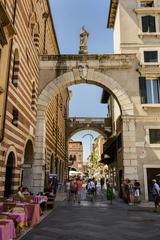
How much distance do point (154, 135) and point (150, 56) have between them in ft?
20.6

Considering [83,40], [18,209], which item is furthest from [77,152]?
[18,209]

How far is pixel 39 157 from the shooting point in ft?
61.5

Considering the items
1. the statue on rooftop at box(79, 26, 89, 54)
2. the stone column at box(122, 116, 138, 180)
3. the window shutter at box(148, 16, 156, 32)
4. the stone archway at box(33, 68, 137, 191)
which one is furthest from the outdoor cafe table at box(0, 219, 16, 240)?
the window shutter at box(148, 16, 156, 32)

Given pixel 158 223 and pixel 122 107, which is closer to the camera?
pixel 158 223

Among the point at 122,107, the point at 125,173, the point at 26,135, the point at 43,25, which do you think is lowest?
the point at 125,173

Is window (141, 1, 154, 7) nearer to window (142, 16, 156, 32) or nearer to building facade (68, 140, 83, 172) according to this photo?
window (142, 16, 156, 32)

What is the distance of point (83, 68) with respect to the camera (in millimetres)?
20344

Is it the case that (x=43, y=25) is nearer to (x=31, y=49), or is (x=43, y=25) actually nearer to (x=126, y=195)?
(x=31, y=49)

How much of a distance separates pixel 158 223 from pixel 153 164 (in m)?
8.20

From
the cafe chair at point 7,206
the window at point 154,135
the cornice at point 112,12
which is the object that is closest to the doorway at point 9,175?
the cafe chair at point 7,206

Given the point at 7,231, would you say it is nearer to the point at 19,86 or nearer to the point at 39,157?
the point at 19,86

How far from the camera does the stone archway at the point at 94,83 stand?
1850 centimetres

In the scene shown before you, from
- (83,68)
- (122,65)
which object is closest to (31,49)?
(83,68)

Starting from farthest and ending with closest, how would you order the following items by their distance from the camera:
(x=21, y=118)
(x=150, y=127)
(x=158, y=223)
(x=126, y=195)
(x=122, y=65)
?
(x=122, y=65) < (x=150, y=127) < (x=126, y=195) < (x=21, y=118) < (x=158, y=223)
